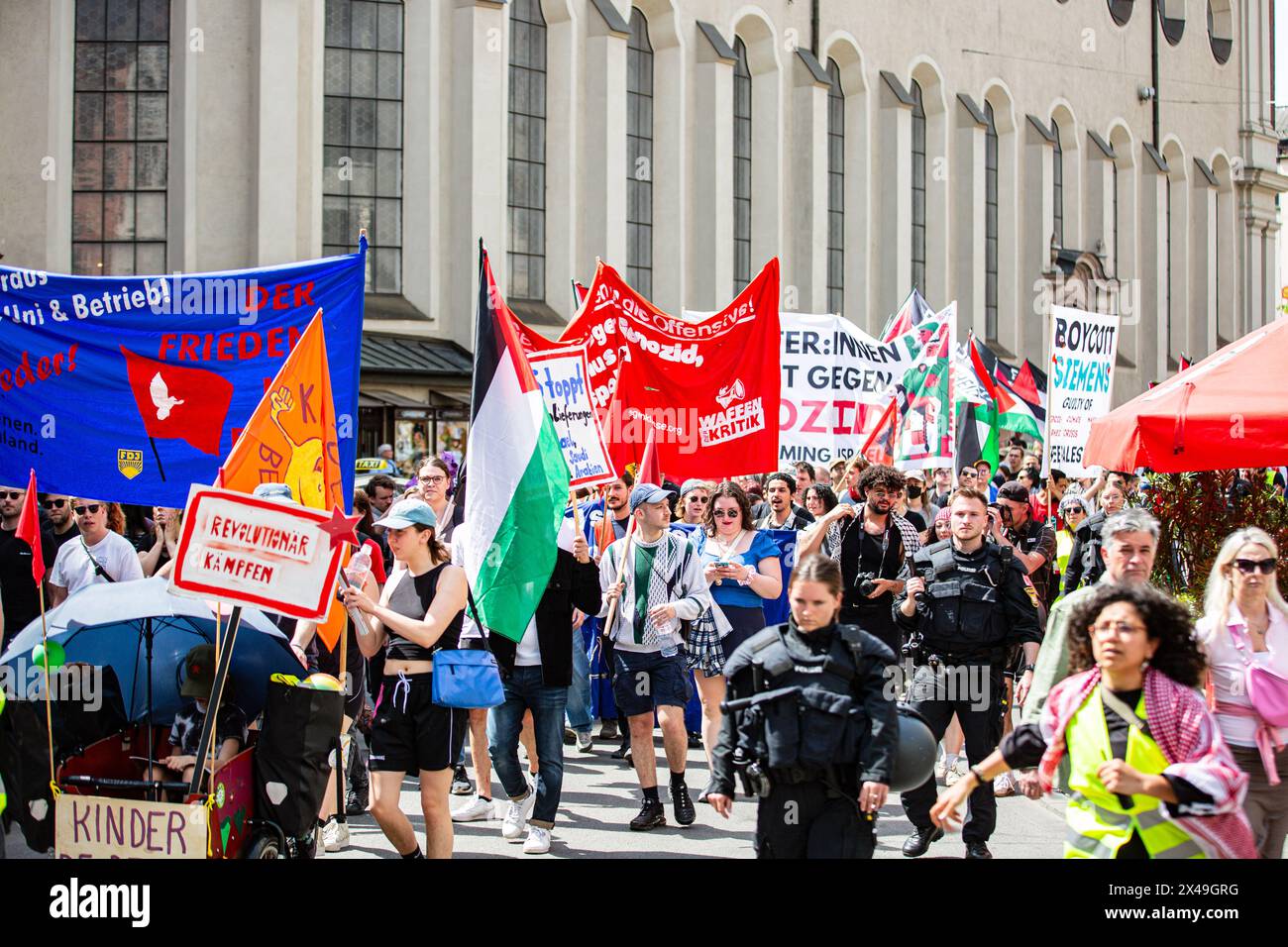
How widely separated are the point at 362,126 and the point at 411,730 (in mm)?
21306

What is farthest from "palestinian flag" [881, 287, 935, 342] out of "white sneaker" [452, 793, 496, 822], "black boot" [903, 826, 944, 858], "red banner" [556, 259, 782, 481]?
"black boot" [903, 826, 944, 858]

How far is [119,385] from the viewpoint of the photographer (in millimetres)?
8586

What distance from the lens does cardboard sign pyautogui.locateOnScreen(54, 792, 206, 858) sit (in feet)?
19.7

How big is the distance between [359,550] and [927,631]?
3033 millimetres

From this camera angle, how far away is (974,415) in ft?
70.3

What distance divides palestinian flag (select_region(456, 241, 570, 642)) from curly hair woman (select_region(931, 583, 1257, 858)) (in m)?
Result: 3.32

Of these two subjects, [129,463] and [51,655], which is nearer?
[51,655]

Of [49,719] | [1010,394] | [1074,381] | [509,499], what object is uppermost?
[1010,394]

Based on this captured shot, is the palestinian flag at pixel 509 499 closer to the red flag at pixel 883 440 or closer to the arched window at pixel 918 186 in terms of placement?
the red flag at pixel 883 440

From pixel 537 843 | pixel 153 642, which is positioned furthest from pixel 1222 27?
pixel 153 642

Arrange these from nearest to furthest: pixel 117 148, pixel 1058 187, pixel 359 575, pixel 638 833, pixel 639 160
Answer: pixel 359 575 < pixel 638 833 < pixel 117 148 < pixel 639 160 < pixel 1058 187

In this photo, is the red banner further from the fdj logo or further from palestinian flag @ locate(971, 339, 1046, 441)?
palestinian flag @ locate(971, 339, 1046, 441)

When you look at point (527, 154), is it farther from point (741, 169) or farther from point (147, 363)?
point (147, 363)
